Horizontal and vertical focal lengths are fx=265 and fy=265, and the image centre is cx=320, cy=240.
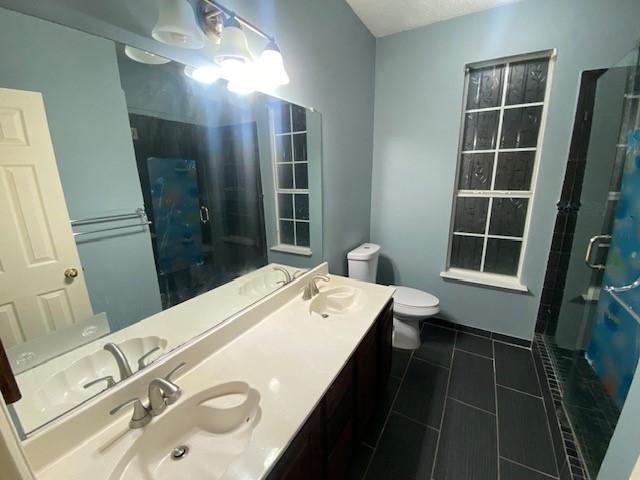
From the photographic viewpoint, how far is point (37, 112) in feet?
2.16

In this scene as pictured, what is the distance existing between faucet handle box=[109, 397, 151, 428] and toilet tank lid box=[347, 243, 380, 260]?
5.50ft

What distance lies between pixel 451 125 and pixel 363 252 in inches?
50.1

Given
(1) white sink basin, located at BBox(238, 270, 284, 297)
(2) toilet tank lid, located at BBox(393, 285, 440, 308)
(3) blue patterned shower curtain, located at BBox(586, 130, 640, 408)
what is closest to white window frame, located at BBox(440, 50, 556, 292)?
(2) toilet tank lid, located at BBox(393, 285, 440, 308)

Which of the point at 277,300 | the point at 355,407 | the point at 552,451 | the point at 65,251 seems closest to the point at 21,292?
the point at 65,251

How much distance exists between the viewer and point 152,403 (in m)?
0.80

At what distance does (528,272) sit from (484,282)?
32cm

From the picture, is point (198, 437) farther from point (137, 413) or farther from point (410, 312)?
point (410, 312)

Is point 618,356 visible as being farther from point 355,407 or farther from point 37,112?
point 37,112

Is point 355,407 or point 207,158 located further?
point 355,407

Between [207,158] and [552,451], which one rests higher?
[207,158]

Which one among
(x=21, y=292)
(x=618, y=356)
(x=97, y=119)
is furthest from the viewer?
(x=618, y=356)

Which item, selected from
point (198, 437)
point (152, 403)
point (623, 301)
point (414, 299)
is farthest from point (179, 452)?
point (623, 301)

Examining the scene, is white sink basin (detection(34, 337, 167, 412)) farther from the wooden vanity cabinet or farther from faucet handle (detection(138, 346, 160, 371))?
the wooden vanity cabinet

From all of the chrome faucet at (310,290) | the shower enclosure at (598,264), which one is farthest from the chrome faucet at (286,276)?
the shower enclosure at (598,264)
